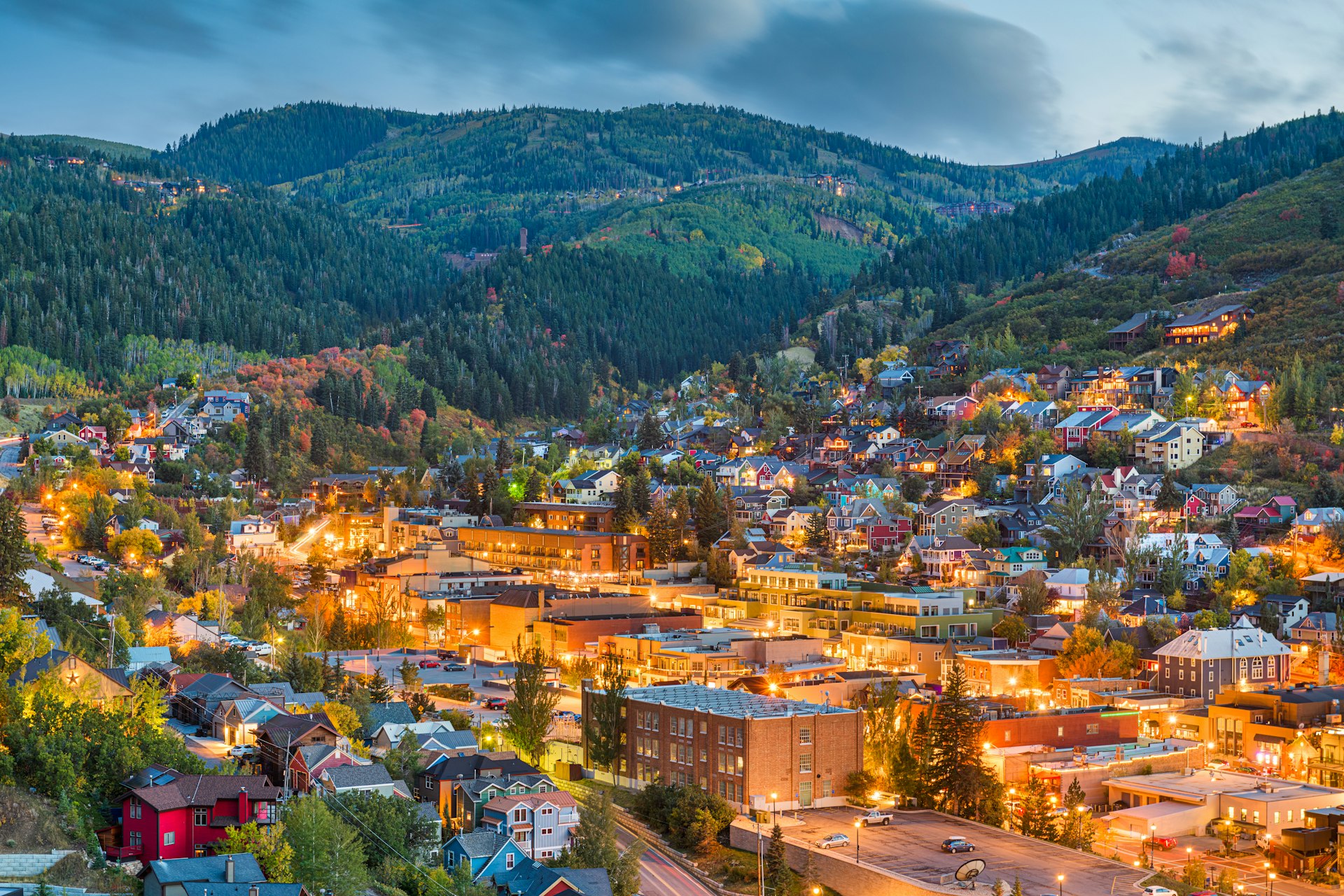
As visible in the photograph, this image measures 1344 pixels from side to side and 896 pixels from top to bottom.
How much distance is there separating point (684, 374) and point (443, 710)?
115 meters

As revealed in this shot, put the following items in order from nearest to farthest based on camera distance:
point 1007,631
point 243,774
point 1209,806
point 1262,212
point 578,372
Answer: point 243,774 < point 1209,806 < point 1007,631 < point 1262,212 < point 578,372

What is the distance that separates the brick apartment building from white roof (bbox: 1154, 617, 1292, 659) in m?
21.1

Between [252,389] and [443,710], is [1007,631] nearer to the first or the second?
[443,710]

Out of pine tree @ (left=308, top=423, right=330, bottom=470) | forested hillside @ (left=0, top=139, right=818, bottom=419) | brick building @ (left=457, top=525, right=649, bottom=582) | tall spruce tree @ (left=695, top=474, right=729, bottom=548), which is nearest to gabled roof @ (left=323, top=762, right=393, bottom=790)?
brick building @ (left=457, top=525, right=649, bottom=582)

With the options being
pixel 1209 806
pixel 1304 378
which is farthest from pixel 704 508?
pixel 1209 806

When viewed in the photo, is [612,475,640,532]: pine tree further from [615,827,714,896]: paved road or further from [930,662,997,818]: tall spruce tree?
[615,827,714,896]: paved road

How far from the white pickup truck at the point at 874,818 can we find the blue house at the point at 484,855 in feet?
40.2

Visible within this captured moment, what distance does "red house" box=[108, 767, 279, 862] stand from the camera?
37375mm

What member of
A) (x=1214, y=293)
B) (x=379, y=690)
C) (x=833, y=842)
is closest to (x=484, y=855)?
(x=833, y=842)

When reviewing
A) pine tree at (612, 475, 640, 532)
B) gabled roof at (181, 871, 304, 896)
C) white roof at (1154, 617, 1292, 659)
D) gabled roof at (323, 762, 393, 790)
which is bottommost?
gabled roof at (181, 871, 304, 896)

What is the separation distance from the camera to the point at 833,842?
46.2 meters

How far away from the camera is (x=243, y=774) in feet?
139

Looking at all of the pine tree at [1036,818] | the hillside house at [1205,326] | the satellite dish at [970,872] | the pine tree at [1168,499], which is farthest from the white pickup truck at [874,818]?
the hillside house at [1205,326]

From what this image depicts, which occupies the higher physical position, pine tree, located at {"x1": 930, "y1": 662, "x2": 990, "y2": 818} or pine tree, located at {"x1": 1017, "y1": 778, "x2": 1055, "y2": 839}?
pine tree, located at {"x1": 930, "y1": 662, "x2": 990, "y2": 818}
